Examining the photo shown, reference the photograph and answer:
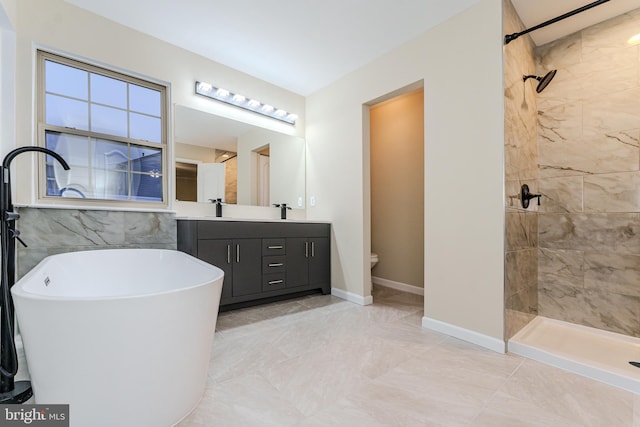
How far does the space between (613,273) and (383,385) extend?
6.76 feet

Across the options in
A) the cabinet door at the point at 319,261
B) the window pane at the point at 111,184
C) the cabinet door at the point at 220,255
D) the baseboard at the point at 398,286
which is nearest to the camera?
the window pane at the point at 111,184

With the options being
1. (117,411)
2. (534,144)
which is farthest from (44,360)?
(534,144)

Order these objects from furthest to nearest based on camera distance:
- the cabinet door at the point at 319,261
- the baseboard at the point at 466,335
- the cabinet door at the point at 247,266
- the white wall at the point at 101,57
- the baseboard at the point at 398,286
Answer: the baseboard at the point at 398,286, the cabinet door at the point at 319,261, the cabinet door at the point at 247,266, the white wall at the point at 101,57, the baseboard at the point at 466,335

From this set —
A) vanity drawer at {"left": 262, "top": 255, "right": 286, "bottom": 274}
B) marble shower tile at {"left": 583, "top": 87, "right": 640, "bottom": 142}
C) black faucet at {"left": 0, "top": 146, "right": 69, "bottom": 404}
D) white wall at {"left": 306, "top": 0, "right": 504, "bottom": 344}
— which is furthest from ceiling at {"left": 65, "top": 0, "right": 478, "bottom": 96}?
vanity drawer at {"left": 262, "top": 255, "right": 286, "bottom": 274}

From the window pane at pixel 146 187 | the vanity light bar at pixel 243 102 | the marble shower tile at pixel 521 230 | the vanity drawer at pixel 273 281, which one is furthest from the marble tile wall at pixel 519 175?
the window pane at pixel 146 187

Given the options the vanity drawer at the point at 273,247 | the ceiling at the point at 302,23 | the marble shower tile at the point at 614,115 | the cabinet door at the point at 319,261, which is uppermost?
the ceiling at the point at 302,23

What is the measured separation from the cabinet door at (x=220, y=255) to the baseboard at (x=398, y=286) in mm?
2074

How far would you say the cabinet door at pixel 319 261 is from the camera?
3.13 meters

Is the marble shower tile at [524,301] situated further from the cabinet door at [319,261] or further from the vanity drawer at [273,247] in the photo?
the vanity drawer at [273,247]

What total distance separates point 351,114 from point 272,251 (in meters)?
1.66

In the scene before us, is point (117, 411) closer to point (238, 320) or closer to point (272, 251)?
point (238, 320)

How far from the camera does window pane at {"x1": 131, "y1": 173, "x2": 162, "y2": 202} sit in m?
2.49

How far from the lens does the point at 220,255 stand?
2.52 meters

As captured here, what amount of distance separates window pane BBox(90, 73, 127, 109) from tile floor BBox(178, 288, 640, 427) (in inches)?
83.5
